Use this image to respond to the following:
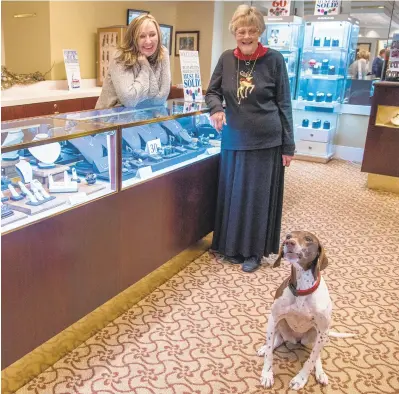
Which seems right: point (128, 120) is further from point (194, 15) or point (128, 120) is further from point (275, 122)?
point (194, 15)

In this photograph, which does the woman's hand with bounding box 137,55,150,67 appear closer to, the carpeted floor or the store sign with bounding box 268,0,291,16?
the carpeted floor

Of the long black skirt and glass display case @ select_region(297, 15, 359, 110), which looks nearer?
the long black skirt

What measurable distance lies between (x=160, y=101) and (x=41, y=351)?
5.80 ft

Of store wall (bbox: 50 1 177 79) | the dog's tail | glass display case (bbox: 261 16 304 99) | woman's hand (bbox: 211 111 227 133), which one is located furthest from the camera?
glass display case (bbox: 261 16 304 99)

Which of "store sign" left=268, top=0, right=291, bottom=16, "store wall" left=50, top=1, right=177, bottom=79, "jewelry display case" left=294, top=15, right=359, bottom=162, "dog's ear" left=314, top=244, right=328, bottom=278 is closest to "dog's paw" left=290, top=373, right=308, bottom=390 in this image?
"dog's ear" left=314, top=244, right=328, bottom=278

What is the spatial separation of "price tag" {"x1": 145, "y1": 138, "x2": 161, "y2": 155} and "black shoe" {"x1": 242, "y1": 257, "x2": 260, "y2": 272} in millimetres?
1077

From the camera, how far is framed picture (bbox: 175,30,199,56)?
7.52 meters

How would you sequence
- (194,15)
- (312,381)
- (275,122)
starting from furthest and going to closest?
1. (194,15)
2. (275,122)
3. (312,381)

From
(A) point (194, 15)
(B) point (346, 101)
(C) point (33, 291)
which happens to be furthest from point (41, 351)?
(A) point (194, 15)

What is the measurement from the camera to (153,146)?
271 centimetres

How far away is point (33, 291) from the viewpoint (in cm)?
192

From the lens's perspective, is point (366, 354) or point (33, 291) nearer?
point (33, 291)

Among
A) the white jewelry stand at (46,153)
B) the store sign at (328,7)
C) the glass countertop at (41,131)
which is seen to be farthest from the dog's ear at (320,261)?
the store sign at (328,7)

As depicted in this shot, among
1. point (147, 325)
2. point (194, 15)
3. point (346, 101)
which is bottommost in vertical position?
point (147, 325)
